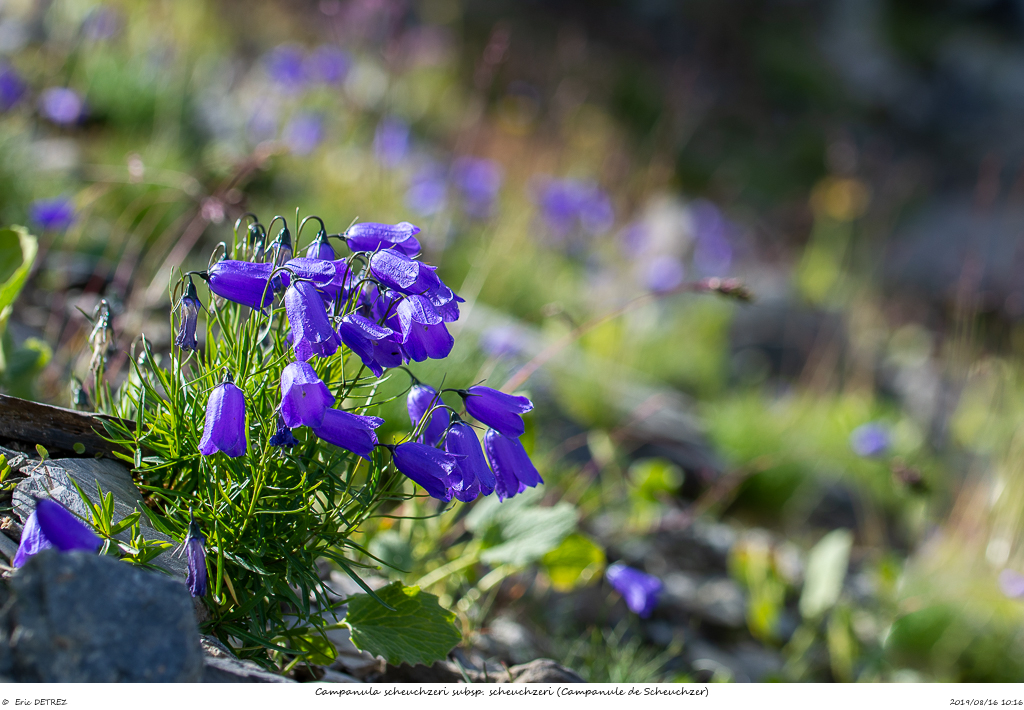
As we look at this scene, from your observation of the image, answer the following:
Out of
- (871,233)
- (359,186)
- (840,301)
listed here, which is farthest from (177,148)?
(871,233)

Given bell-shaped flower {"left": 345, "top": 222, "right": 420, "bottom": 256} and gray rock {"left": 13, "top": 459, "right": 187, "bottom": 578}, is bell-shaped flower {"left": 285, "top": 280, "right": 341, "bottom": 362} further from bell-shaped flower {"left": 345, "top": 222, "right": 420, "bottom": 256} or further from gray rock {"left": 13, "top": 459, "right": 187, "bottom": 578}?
gray rock {"left": 13, "top": 459, "right": 187, "bottom": 578}

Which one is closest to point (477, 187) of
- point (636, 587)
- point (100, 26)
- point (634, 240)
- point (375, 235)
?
point (634, 240)

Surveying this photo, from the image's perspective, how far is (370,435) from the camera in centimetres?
→ 116

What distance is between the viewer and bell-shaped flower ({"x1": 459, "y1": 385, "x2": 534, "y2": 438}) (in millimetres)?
1289

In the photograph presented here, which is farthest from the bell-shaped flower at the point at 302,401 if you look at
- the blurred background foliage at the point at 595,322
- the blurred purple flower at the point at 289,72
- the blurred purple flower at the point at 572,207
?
the blurred purple flower at the point at 289,72

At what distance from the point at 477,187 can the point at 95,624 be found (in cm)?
405

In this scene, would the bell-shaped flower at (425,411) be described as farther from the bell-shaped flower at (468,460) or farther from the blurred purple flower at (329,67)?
the blurred purple flower at (329,67)

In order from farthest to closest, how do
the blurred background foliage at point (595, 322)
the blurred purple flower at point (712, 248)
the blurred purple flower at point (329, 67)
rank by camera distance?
the blurred purple flower at point (712, 248) < the blurred purple flower at point (329, 67) < the blurred background foliage at point (595, 322)

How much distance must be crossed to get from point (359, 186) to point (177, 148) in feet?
3.59

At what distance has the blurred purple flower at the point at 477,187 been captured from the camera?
4.80 meters

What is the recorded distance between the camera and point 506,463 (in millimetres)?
1295

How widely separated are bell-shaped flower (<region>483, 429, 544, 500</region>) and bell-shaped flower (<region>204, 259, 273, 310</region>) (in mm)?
434

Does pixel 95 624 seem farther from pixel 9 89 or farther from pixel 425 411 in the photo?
pixel 9 89

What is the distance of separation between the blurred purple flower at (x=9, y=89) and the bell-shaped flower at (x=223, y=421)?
10.6ft
